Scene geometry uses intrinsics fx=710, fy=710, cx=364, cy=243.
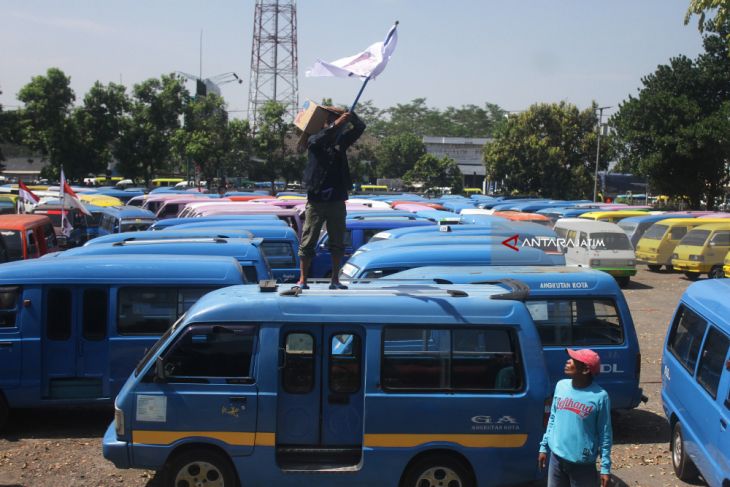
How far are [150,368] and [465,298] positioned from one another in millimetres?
2858

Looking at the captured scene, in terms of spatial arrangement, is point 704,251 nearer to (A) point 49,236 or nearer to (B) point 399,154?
(A) point 49,236

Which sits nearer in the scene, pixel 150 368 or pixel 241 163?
pixel 150 368

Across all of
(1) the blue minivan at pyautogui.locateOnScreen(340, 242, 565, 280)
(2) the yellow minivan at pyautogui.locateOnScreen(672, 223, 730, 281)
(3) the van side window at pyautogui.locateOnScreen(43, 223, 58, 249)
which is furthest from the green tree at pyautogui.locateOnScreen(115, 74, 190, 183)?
(1) the blue minivan at pyautogui.locateOnScreen(340, 242, 565, 280)

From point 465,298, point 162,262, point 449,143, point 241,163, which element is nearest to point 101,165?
point 241,163

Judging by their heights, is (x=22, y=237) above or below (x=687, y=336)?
above

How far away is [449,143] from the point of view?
88625 mm

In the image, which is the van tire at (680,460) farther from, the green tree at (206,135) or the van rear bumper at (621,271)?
the green tree at (206,135)

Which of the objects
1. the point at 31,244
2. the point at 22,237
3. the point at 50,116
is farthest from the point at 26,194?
the point at 50,116

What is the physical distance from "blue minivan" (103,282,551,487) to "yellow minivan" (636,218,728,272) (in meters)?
20.6

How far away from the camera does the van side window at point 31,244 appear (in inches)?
594

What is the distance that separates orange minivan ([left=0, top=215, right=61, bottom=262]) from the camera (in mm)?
14750

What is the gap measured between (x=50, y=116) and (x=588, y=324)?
43321 mm

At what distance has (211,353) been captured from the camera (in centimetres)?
626

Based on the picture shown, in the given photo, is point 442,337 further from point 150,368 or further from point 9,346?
point 9,346
